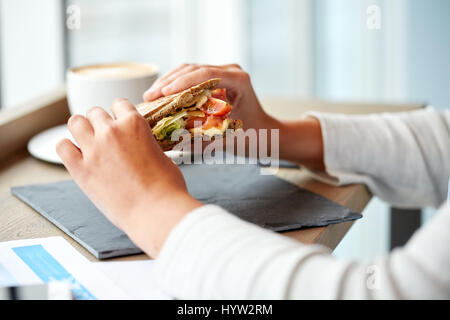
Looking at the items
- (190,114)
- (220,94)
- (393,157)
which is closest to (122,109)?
(190,114)

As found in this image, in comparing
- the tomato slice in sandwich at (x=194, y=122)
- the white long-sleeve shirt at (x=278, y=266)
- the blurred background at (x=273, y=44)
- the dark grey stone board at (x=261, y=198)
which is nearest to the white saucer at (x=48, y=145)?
the dark grey stone board at (x=261, y=198)

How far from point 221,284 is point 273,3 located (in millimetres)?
2180

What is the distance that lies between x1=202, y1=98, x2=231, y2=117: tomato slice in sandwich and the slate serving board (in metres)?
0.12

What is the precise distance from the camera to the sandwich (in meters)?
0.77

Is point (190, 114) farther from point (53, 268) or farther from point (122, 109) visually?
point (53, 268)

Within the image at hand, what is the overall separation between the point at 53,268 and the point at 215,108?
296 millimetres

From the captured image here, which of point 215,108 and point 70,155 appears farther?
point 215,108

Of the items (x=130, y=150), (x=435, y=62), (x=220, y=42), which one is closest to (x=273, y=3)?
(x=220, y=42)

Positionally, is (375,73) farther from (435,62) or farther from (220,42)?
(220,42)

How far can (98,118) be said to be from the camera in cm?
67

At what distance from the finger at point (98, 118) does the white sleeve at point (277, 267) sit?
0.16 metres

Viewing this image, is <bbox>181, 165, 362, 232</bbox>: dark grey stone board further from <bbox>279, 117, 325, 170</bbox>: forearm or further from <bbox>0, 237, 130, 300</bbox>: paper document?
<bbox>0, 237, 130, 300</bbox>: paper document

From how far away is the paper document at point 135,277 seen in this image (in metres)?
0.58

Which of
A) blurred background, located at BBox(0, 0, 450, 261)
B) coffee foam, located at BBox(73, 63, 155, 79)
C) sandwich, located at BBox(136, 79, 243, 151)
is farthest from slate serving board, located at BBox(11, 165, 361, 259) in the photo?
blurred background, located at BBox(0, 0, 450, 261)
